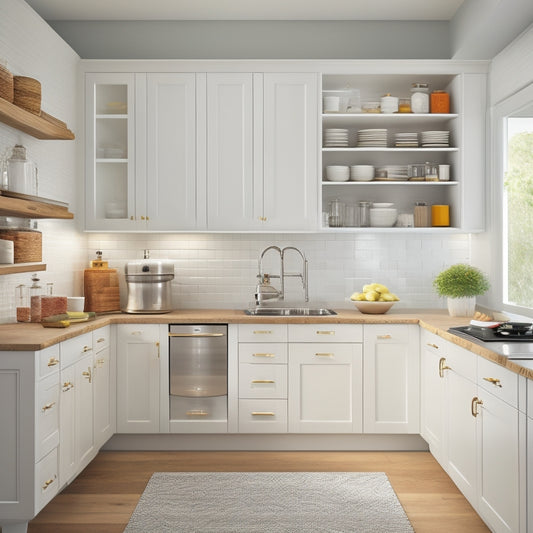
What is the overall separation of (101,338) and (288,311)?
1.41 metres

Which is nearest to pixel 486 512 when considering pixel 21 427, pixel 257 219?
pixel 21 427

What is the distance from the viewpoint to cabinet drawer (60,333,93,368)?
10.1 feet

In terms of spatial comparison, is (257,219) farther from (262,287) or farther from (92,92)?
(92,92)

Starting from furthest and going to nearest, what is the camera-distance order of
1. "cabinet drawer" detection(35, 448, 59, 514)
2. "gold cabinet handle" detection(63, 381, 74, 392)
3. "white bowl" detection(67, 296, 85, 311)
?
1. "white bowl" detection(67, 296, 85, 311)
2. "gold cabinet handle" detection(63, 381, 74, 392)
3. "cabinet drawer" detection(35, 448, 59, 514)

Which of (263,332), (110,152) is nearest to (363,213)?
(263,332)

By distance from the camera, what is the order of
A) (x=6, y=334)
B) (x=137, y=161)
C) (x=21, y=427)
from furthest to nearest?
(x=137, y=161) → (x=6, y=334) → (x=21, y=427)

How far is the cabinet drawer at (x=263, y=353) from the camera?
13.1 feet

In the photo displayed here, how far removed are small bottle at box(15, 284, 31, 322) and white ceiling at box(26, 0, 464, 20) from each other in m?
2.07

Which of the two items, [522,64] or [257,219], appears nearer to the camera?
[522,64]

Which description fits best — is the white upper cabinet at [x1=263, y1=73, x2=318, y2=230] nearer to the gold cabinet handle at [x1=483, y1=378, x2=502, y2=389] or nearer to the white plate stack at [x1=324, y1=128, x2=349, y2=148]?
the white plate stack at [x1=324, y1=128, x2=349, y2=148]

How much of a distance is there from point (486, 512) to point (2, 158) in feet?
9.88

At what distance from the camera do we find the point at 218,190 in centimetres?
427

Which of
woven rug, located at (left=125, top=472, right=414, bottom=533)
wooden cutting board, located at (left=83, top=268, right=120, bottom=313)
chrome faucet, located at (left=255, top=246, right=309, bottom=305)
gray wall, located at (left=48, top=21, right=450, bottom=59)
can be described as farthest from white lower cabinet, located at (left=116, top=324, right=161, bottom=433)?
gray wall, located at (left=48, top=21, right=450, bottom=59)

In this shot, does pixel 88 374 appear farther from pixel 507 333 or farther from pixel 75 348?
pixel 507 333
